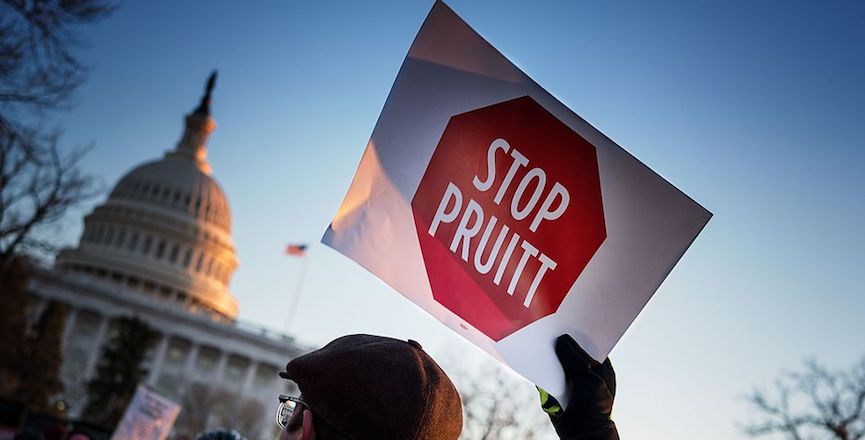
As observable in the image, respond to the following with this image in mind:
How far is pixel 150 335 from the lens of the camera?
210ft

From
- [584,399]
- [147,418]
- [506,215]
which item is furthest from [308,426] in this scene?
[147,418]

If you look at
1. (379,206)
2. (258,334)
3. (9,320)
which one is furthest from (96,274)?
(379,206)

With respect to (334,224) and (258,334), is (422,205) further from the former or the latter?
(258,334)

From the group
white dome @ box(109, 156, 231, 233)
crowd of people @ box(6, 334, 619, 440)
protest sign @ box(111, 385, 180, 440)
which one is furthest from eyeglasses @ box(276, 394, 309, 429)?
white dome @ box(109, 156, 231, 233)

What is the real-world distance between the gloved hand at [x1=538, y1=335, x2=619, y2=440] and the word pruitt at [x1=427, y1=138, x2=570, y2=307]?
212 mm

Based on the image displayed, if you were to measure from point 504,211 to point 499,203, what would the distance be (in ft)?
0.09

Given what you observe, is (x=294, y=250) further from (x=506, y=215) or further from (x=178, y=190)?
(x=506, y=215)

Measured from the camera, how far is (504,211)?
2545mm

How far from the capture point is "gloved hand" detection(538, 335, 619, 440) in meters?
2.24

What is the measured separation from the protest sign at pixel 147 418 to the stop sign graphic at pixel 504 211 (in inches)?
457

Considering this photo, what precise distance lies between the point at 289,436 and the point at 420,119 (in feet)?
3.18

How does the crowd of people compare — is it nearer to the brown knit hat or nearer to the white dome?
the brown knit hat

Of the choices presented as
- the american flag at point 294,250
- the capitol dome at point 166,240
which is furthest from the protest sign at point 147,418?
the capitol dome at point 166,240

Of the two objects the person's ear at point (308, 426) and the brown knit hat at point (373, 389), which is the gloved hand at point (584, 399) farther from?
the person's ear at point (308, 426)
